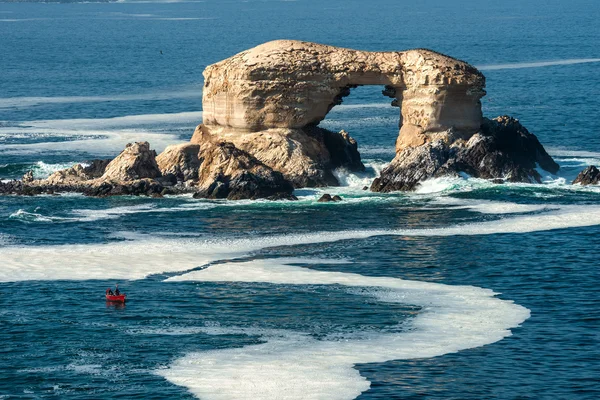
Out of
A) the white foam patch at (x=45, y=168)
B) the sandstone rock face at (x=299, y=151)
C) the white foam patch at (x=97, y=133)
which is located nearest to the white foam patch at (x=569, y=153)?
the sandstone rock face at (x=299, y=151)

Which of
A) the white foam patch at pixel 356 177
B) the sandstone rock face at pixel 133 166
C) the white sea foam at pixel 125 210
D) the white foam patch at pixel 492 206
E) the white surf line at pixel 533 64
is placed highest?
the white surf line at pixel 533 64

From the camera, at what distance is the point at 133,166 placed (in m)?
82.9

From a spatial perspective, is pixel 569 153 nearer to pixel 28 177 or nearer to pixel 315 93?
pixel 315 93

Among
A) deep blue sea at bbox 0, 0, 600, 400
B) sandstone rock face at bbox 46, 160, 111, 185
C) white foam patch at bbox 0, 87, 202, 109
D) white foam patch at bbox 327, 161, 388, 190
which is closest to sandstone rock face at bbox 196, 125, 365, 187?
white foam patch at bbox 327, 161, 388, 190

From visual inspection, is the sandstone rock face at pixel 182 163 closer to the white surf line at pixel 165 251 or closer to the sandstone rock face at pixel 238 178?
the sandstone rock face at pixel 238 178

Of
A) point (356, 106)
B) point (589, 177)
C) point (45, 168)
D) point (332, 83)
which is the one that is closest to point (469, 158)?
point (589, 177)

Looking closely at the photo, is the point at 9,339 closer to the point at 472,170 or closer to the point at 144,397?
the point at 144,397

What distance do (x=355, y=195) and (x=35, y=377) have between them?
37.4 metres

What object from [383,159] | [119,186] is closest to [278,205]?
[119,186]

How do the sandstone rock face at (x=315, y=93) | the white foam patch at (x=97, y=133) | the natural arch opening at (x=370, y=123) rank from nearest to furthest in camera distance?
the sandstone rock face at (x=315, y=93) < the natural arch opening at (x=370, y=123) < the white foam patch at (x=97, y=133)

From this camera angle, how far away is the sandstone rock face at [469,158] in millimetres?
82688

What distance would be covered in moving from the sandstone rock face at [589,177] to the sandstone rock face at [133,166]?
27.6 m

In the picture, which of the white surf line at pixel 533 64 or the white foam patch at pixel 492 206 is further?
the white surf line at pixel 533 64

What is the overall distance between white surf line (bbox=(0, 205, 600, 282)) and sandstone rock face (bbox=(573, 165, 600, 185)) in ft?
24.8
